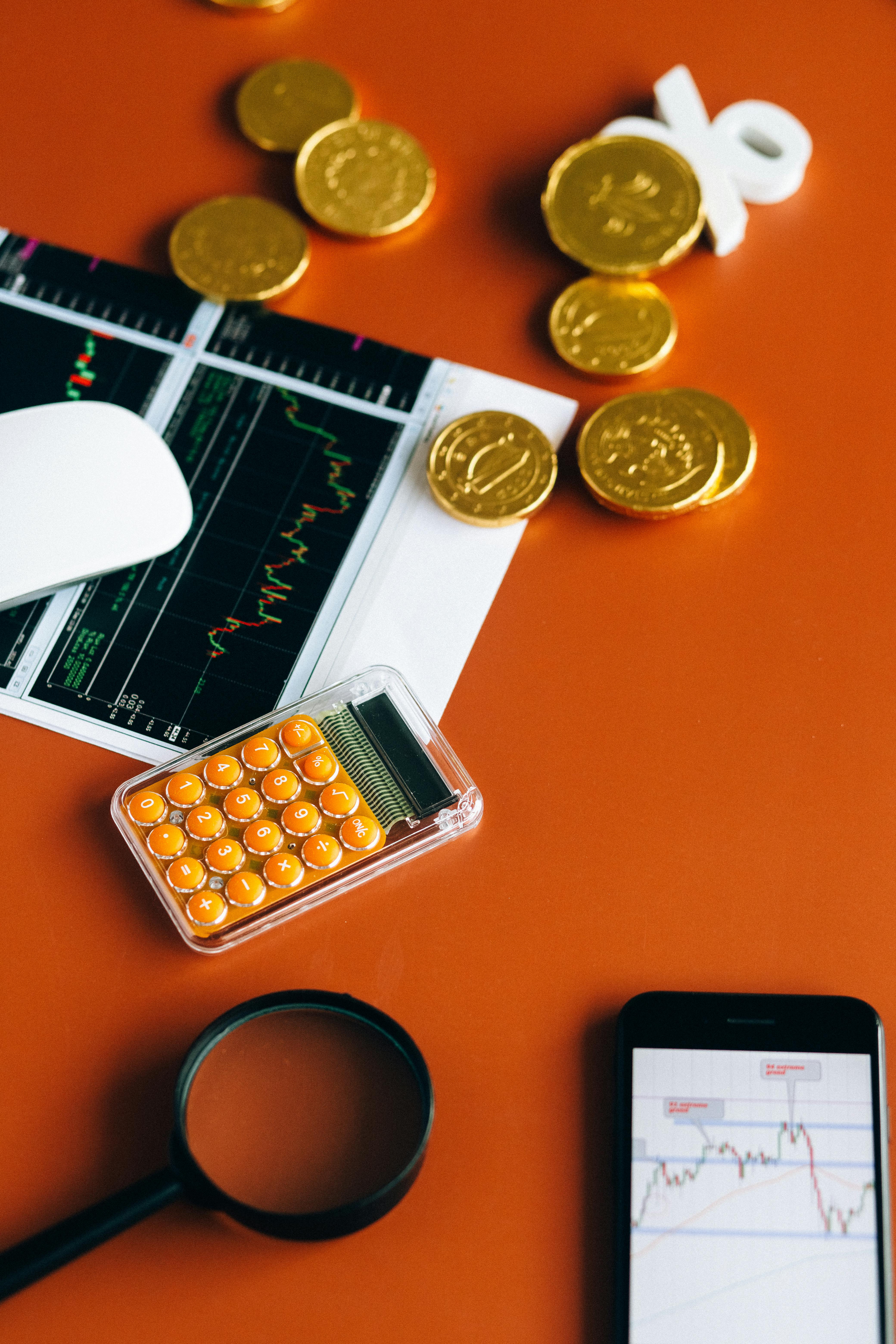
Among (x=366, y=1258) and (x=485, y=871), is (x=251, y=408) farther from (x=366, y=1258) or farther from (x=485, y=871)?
(x=366, y=1258)

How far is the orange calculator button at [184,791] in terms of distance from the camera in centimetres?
69

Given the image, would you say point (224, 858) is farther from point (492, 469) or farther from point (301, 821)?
point (492, 469)

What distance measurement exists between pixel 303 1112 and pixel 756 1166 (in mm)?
256

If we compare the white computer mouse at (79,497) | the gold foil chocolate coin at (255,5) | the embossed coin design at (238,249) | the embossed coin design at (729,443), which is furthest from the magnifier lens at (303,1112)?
the gold foil chocolate coin at (255,5)

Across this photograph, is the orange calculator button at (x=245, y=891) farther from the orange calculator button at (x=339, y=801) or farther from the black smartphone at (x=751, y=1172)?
the black smartphone at (x=751, y=1172)

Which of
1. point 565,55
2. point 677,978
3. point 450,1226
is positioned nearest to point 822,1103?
point 677,978

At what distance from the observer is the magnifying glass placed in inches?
23.1

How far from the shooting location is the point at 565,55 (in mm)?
938

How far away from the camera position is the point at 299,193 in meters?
0.87

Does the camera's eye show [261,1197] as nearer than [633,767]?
Yes

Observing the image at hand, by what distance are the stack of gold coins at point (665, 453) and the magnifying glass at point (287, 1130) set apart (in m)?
0.39

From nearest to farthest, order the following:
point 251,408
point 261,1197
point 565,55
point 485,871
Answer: point 261,1197 → point 485,871 → point 251,408 → point 565,55

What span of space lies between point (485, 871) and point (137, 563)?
328 mm

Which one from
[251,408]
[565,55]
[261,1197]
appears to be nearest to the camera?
[261,1197]
